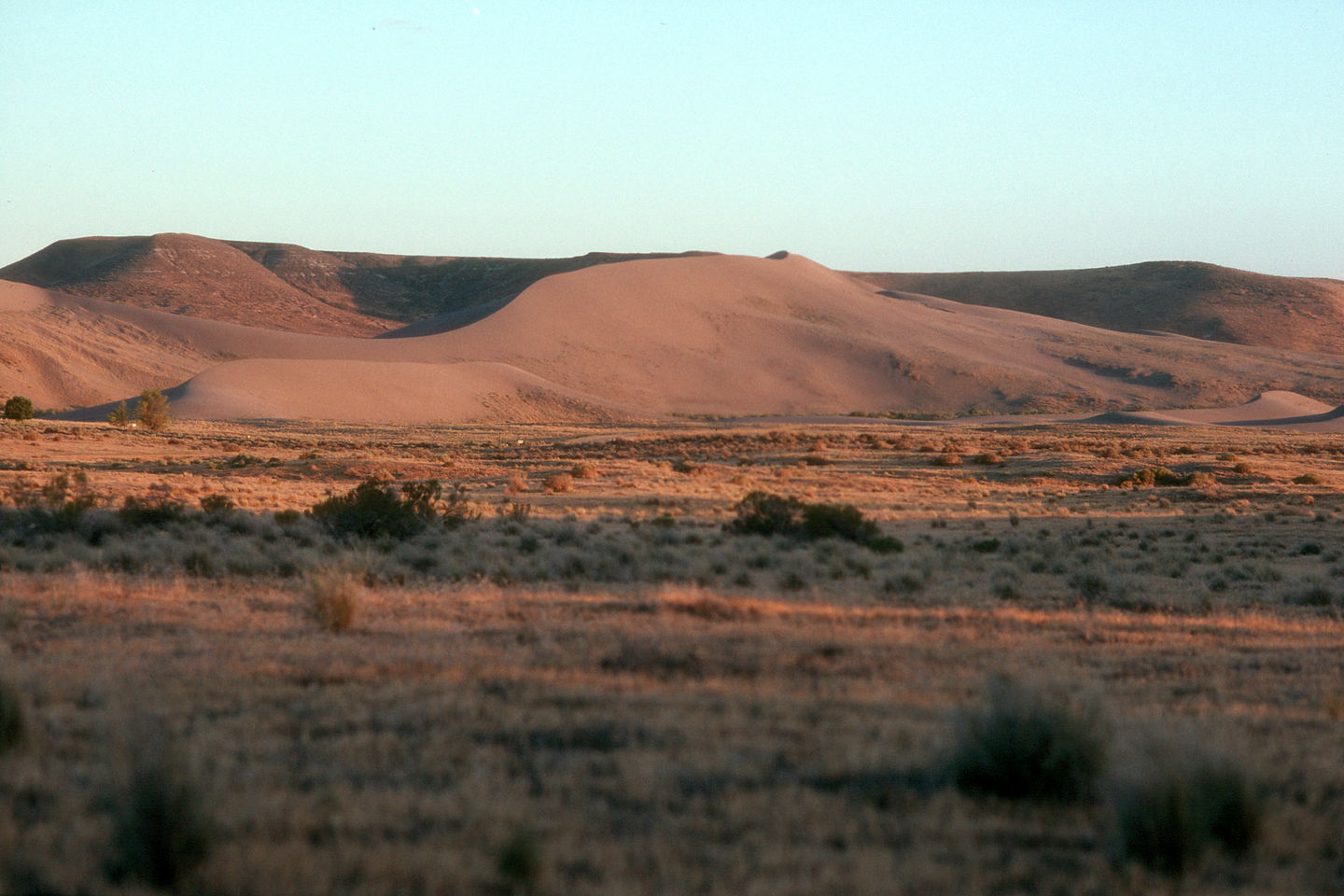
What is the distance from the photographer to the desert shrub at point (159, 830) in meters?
4.20

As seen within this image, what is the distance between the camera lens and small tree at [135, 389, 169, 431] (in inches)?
2852

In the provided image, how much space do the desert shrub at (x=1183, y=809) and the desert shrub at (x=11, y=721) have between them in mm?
5121

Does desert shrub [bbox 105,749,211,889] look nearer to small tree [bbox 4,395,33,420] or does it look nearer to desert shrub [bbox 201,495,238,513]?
desert shrub [bbox 201,495,238,513]

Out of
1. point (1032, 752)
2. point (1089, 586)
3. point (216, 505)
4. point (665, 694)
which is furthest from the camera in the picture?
point (216, 505)

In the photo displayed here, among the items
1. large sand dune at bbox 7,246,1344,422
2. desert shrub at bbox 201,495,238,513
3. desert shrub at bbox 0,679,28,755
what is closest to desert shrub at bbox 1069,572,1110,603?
desert shrub at bbox 0,679,28,755

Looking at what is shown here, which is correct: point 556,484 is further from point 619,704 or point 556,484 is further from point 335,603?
point 619,704

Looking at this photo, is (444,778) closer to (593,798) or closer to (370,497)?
(593,798)

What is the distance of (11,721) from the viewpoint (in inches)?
235

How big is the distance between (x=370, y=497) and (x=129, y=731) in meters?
13.3

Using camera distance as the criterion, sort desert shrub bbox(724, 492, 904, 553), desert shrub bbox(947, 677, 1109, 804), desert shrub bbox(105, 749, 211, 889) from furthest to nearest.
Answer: desert shrub bbox(724, 492, 904, 553) → desert shrub bbox(947, 677, 1109, 804) → desert shrub bbox(105, 749, 211, 889)

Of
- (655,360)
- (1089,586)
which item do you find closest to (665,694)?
(1089,586)

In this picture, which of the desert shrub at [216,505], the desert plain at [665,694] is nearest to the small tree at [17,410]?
the desert plain at [665,694]

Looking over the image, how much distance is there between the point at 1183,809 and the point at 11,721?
5.44 metres

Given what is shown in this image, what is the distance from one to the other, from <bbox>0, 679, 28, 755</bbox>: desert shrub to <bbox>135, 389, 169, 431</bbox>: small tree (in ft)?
234
